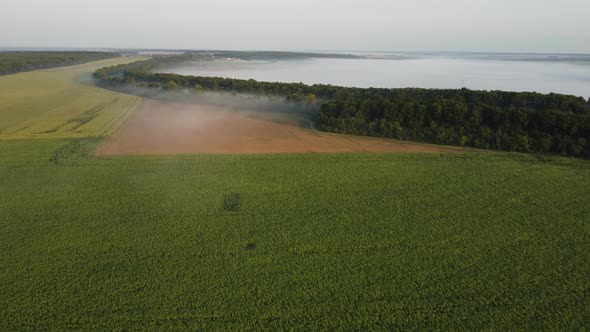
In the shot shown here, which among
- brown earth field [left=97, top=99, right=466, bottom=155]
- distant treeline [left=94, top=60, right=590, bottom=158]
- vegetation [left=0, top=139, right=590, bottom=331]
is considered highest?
distant treeline [left=94, top=60, right=590, bottom=158]

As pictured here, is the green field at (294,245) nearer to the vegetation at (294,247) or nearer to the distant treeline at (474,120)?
the vegetation at (294,247)

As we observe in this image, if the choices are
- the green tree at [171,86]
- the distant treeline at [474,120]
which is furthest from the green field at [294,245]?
the green tree at [171,86]

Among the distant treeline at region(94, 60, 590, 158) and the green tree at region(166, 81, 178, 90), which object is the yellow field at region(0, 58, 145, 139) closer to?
the green tree at region(166, 81, 178, 90)

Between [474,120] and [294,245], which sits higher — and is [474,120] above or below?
above

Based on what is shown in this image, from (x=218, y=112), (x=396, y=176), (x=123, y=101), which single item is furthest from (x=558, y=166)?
(x=123, y=101)

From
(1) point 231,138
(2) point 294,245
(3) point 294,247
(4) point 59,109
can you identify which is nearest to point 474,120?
(1) point 231,138

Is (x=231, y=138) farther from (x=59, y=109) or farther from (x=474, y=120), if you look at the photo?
(x=59, y=109)

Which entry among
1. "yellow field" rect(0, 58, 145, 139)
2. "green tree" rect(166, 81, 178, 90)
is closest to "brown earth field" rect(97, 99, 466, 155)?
"yellow field" rect(0, 58, 145, 139)
